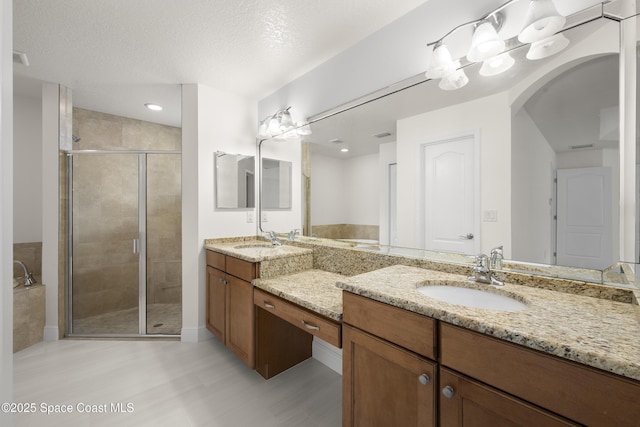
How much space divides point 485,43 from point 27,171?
4.14m

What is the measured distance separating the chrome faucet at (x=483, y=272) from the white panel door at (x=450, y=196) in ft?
0.38

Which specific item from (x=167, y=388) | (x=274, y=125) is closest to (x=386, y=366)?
(x=167, y=388)

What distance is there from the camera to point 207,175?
251 cm

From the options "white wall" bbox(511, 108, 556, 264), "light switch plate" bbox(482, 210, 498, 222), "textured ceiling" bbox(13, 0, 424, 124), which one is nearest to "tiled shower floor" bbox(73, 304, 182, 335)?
"textured ceiling" bbox(13, 0, 424, 124)

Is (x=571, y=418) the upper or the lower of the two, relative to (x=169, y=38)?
lower

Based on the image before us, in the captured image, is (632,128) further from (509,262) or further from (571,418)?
(571,418)

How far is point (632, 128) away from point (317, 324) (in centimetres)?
143

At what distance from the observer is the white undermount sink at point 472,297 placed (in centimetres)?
106

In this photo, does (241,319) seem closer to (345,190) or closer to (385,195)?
(345,190)

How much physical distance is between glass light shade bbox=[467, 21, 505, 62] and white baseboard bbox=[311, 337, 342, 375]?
2.02m

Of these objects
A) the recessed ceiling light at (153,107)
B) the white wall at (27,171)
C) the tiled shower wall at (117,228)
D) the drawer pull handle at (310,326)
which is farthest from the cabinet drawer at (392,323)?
the white wall at (27,171)

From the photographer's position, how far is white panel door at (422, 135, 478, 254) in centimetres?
131

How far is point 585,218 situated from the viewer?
998 millimetres

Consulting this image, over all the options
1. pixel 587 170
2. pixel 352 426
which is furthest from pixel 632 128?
pixel 352 426
